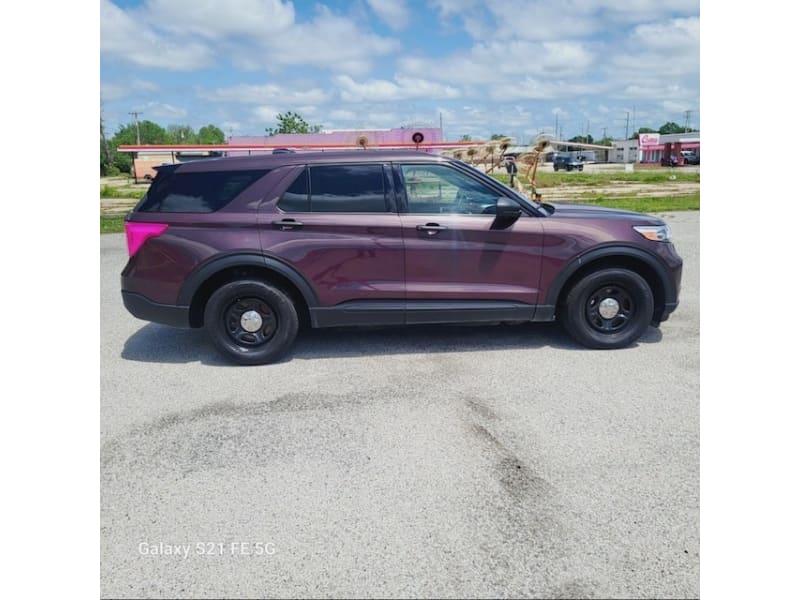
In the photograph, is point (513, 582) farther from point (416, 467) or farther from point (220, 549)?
point (220, 549)

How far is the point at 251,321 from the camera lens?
4996mm

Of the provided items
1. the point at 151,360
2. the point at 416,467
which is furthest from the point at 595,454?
the point at 151,360

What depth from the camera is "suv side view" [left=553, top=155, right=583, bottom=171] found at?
208 feet

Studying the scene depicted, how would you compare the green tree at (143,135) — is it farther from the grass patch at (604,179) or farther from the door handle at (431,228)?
the door handle at (431,228)

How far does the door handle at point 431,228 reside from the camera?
493 cm

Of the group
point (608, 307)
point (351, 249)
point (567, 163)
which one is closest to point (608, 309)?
point (608, 307)

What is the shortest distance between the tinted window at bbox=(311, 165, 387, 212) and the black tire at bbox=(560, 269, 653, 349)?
6.34 feet

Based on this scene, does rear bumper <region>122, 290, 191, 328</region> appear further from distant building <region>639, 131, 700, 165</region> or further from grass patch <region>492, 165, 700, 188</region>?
distant building <region>639, 131, 700, 165</region>

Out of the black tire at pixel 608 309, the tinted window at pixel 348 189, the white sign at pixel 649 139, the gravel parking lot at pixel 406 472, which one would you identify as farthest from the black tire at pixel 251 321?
the white sign at pixel 649 139

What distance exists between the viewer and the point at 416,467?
3305mm

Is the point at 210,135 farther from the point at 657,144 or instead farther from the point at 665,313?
the point at 665,313

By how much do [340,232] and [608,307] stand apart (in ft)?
8.23

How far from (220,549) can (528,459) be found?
1751 mm

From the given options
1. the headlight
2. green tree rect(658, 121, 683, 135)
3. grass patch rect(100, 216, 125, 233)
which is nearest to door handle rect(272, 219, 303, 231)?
the headlight
